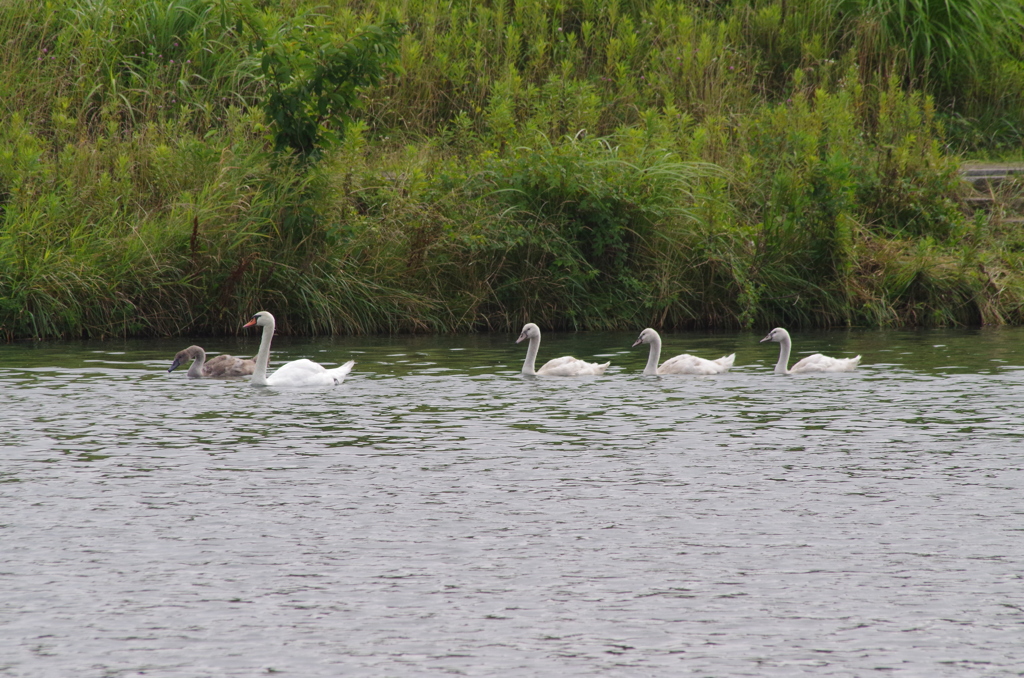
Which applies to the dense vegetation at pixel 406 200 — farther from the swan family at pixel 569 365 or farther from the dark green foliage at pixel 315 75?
the swan family at pixel 569 365

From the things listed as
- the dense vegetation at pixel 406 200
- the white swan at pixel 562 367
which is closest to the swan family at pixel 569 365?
the white swan at pixel 562 367

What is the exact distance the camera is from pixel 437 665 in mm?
4723

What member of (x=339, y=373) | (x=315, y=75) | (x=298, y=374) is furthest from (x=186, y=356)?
(x=315, y=75)

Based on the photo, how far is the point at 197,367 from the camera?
12.5m

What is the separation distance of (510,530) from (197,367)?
21.8ft

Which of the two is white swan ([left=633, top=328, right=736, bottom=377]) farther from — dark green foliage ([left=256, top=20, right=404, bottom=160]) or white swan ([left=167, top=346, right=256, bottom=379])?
dark green foliage ([left=256, top=20, right=404, bottom=160])

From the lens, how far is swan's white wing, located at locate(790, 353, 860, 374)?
12719 millimetres

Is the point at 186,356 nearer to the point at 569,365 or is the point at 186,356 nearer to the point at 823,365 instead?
the point at 569,365

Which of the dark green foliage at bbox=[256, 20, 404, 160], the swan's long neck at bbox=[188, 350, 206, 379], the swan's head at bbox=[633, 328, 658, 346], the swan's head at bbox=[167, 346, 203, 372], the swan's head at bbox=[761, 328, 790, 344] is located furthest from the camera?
the dark green foliage at bbox=[256, 20, 404, 160]

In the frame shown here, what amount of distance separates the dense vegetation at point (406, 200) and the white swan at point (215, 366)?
312 centimetres

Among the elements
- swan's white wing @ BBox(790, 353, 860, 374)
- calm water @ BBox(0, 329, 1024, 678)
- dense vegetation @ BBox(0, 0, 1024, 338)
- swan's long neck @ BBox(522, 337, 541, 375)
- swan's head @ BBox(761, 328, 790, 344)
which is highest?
dense vegetation @ BBox(0, 0, 1024, 338)

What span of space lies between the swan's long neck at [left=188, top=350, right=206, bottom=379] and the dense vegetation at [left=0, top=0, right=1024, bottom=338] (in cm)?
319

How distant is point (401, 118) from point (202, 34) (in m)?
3.11

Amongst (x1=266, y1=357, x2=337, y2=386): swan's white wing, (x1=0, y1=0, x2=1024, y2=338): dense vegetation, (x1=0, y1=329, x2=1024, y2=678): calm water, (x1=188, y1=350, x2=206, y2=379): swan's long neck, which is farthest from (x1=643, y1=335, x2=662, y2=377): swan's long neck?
(x1=188, y1=350, x2=206, y2=379): swan's long neck
